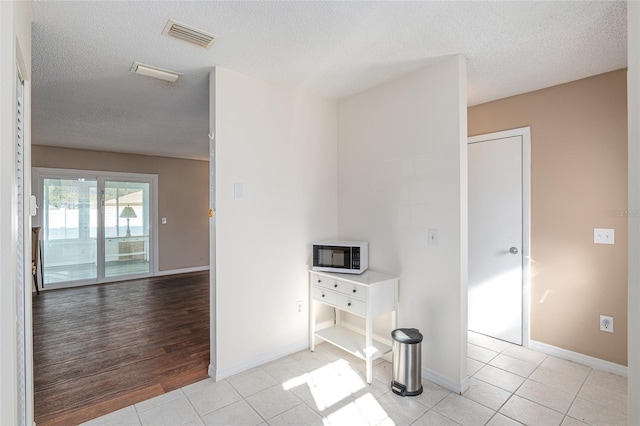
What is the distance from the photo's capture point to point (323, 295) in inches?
119

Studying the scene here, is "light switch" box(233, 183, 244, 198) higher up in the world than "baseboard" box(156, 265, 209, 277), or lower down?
higher up

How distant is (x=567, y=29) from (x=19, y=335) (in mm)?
3576

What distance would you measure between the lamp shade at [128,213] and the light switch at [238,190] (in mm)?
4768

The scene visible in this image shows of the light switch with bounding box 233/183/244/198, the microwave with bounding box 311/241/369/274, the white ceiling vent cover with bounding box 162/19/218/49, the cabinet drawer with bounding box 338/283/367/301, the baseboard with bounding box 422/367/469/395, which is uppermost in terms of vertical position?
the white ceiling vent cover with bounding box 162/19/218/49

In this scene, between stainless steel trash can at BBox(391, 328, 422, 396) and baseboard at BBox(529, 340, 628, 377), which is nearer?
stainless steel trash can at BBox(391, 328, 422, 396)

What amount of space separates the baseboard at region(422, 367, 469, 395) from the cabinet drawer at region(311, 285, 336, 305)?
3.08 feet

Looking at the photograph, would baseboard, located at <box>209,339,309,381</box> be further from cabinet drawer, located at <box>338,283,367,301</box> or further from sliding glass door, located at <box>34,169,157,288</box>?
sliding glass door, located at <box>34,169,157,288</box>

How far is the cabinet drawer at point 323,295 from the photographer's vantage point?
9.57ft

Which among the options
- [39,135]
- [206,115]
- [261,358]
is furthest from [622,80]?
[39,135]

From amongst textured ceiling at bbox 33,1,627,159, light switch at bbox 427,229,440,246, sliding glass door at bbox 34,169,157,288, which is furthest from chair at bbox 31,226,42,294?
light switch at bbox 427,229,440,246

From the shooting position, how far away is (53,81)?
2.86 meters

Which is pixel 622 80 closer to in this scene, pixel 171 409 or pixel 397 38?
pixel 397 38

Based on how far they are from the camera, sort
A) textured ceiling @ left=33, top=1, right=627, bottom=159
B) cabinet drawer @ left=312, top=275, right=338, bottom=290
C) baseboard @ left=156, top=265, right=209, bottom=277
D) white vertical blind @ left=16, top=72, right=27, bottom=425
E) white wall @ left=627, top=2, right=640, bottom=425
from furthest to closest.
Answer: baseboard @ left=156, top=265, right=209, bottom=277
cabinet drawer @ left=312, top=275, right=338, bottom=290
textured ceiling @ left=33, top=1, right=627, bottom=159
white vertical blind @ left=16, top=72, right=27, bottom=425
white wall @ left=627, top=2, right=640, bottom=425

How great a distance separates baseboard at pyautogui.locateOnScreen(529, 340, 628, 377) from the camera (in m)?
2.66
